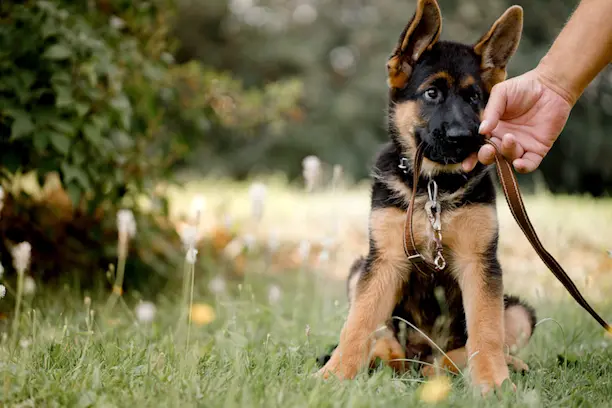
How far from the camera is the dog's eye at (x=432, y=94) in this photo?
3.13m

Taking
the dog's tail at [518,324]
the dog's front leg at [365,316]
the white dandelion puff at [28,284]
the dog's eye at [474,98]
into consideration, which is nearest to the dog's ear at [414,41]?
the dog's eye at [474,98]

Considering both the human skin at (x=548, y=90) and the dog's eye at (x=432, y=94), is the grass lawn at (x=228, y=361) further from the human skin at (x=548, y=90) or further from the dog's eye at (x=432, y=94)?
the dog's eye at (x=432, y=94)

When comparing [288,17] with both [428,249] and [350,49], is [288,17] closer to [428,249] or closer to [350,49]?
[350,49]

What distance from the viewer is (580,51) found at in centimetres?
300

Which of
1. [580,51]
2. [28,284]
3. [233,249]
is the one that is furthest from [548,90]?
[233,249]

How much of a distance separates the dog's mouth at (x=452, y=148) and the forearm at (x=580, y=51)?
1.67 feet

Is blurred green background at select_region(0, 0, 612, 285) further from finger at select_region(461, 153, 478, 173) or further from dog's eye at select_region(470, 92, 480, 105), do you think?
finger at select_region(461, 153, 478, 173)

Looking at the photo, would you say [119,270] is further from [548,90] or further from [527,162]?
[548,90]

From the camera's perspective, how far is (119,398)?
230cm

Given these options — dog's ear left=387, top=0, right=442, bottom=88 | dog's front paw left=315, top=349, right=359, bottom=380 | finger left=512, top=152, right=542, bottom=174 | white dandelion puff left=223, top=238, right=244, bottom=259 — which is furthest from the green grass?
white dandelion puff left=223, top=238, right=244, bottom=259

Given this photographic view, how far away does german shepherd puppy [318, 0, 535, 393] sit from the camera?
293cm

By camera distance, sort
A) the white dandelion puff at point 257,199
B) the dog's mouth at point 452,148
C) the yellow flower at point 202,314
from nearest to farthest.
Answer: the dog's mouth at point 452,148, the white dandelion puff at point 257,199, the yellow flower at point 202,314

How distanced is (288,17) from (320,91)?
147 inches

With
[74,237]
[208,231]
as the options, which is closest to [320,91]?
[208,231]
